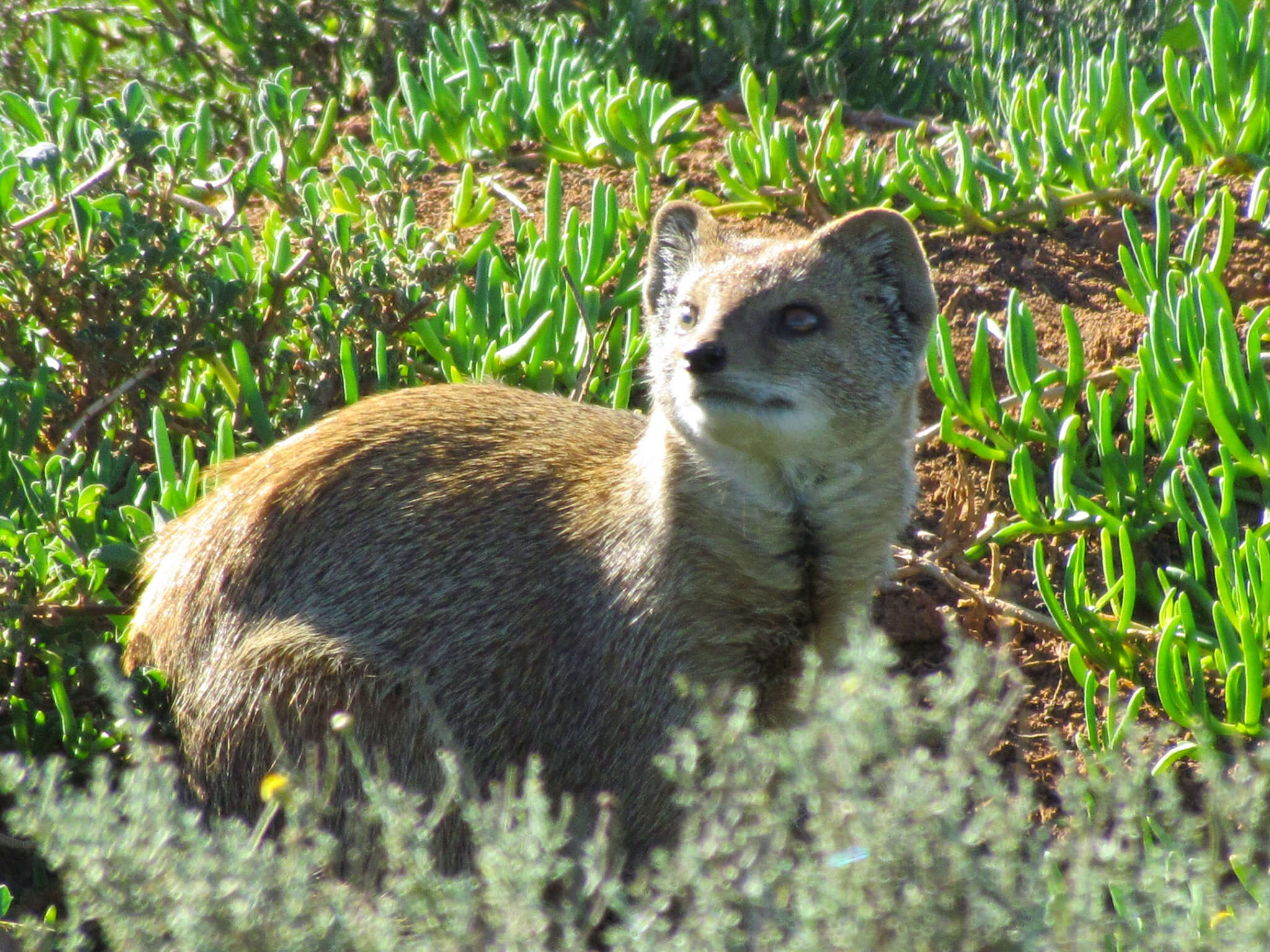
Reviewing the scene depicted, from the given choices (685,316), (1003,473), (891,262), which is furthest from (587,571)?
(1003,473)

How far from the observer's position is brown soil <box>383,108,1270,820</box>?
3098 millimetres

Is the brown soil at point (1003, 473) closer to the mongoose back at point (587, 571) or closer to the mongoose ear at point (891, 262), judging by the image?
the mongoose back at point (587, 571)

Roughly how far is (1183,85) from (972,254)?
71cm

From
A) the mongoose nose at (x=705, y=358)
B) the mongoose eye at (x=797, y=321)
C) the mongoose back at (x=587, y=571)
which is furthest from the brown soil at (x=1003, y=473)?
the mongoose nose at (x=705, y=358)

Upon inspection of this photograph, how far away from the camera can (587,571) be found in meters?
2.86

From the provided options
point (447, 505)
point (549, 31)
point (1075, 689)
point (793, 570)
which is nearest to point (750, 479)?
point (793, 570)

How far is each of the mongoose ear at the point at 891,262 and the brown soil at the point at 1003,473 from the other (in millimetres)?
681

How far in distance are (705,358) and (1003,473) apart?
1.26 m

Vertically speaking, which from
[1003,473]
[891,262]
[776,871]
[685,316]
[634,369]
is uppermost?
[891,262]

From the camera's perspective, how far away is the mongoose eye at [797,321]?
2.69 m

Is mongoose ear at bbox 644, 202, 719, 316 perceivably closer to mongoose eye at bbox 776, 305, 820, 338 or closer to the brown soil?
mongoose eye at bbox 776, 305, 820, 338

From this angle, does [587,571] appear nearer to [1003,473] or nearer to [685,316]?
[685,316]

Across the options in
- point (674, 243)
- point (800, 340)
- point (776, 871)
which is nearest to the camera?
point (776, 871)

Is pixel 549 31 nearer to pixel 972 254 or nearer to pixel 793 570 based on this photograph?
pixel 972 254
